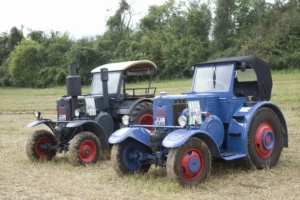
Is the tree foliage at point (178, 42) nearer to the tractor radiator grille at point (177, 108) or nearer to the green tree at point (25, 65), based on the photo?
the green tree at point (25, 65)

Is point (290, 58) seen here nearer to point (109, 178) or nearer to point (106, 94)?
point (106, 94)

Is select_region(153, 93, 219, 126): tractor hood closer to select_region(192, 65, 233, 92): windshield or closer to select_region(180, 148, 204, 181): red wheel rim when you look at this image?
select_region(192, 65, 233, 92): windshield

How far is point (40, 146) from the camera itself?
30.1 feet

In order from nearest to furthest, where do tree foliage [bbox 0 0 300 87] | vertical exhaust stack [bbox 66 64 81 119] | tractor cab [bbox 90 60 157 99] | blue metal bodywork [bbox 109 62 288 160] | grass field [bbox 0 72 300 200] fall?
grass field [bbox 0 72 300 200] → blue metal bodywork [bbox 109 62 288 160] → vertical exhaust stack [bbox 66 64 81 119] → tractor cab [bbox 90 60 157 99] → tree foliage [bbox 0 0 300 87]

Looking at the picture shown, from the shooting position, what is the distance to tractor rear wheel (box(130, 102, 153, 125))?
978 cm

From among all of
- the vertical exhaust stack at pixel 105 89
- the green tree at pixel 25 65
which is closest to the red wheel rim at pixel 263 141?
the vertical exhaust stack at pixel 105 89

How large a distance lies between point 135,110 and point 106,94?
0.76 m

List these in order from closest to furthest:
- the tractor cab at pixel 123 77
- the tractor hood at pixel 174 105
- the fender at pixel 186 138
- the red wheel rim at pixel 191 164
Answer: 1. the fender at pixel 186 138
2. the red wheel rim at pixel 191 164
3. the tractor hood at pixel 174 105
4. the tractor cab at pixel 123 77

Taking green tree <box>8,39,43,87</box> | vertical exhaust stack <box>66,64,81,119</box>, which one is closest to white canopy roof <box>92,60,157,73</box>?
vertical exhaust stack <box>66,64,81,119</box>

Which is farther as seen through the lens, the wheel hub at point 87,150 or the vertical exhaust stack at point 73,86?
the vertical exhaust stack at point 73,86

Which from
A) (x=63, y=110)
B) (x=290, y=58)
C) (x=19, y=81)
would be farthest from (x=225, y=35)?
(x=63, y=110)

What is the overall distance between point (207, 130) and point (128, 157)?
1425 millimetres

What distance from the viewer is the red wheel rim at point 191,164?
21.2 feet

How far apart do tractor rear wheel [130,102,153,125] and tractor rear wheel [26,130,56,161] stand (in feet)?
6.15
